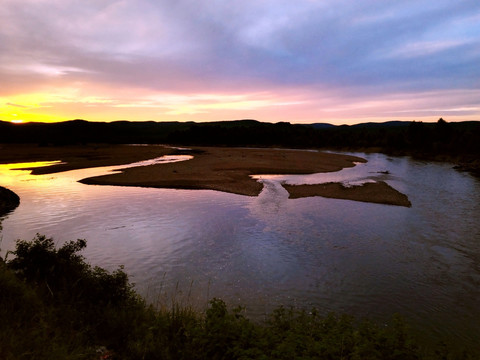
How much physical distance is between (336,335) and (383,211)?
21303 mm

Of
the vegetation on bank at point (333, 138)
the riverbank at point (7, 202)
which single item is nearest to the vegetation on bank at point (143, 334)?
the riverbank at point (7, 202)

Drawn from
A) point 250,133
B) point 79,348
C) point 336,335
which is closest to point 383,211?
point 336,335

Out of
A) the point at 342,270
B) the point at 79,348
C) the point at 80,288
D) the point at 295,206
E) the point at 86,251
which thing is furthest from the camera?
the point at 295,206

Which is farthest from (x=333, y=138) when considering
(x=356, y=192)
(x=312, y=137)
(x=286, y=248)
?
(x=286, y=248)

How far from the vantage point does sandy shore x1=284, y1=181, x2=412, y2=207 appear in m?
31.1

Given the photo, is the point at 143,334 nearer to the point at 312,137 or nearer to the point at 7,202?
the point at 7,202

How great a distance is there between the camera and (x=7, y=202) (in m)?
28.8

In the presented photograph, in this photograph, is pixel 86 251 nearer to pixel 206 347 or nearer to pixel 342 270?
pixel 206 347

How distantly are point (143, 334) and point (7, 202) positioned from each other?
28319 millimetres

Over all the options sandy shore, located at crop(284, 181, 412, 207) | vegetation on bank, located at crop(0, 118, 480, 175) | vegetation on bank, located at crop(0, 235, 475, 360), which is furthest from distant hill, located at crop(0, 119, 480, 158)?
vegetation on bank, located at crop(0, 235, 475, 360)

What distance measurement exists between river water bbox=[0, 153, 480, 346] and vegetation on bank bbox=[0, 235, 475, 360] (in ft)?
10.3

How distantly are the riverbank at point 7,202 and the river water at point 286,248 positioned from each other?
811mm

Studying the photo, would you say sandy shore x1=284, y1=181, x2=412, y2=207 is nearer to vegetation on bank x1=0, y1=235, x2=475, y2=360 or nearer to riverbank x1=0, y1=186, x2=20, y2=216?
vegetation on bank x1=0, y1=235, x2=475, y2=360

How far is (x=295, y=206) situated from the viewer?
29062mm
